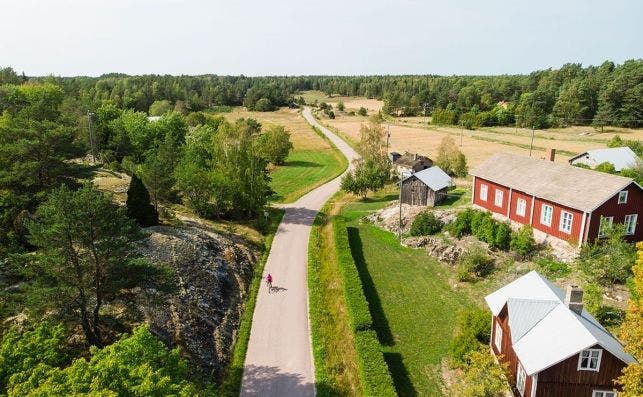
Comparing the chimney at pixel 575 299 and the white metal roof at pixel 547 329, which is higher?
the chimney at pixel 575 299

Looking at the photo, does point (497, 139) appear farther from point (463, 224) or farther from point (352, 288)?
point (352, 288)

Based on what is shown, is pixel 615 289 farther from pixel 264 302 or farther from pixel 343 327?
pixel 264 302

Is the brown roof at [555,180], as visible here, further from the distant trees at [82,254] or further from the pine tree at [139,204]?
the pine tree at [139,204]

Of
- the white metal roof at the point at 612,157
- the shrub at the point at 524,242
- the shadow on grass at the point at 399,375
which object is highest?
the white metal roof at the point at 612,157

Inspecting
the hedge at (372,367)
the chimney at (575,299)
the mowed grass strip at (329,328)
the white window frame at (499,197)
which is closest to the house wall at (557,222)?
the white window frame at (499,197)

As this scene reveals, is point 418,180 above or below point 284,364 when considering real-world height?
above

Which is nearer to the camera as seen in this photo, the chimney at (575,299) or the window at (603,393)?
the window at (603,393)

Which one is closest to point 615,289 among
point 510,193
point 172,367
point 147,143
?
point 510,193
